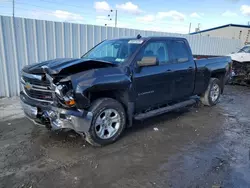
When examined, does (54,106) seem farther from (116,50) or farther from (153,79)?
(153,79)

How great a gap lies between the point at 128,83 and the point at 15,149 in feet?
7.34

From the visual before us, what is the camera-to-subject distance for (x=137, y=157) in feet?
11.2

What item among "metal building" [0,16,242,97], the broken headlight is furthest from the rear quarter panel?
"metal building" [0,16,242,97]

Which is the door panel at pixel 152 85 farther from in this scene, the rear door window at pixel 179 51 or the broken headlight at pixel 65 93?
the broken headlight at pixel 65 93

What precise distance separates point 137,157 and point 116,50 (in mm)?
2223

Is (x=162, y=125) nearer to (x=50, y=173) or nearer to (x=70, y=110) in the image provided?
(x=70, y=110)

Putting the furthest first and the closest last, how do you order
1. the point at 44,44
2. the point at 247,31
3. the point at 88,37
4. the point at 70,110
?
1. the point at 247,31
2. the point at 88,37
3. the point at 44,44
4. the point at 70,110

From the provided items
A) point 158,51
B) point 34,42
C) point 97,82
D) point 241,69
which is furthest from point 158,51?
point 241,69

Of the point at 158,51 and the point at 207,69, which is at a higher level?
the point at 158,51

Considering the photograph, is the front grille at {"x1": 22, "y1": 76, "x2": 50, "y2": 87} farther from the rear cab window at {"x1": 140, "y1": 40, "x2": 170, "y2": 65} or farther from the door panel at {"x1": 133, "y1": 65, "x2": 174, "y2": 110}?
the rear cab window at {"x1": 140, "y1": 40, "x2": 170, "y2": 65}

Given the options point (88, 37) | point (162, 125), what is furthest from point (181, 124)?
point (88, 37)

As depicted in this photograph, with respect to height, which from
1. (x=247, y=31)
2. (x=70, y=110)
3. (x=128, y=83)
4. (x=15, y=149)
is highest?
(x=247, y=31)

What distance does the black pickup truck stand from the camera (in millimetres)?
3219

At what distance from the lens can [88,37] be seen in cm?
780
